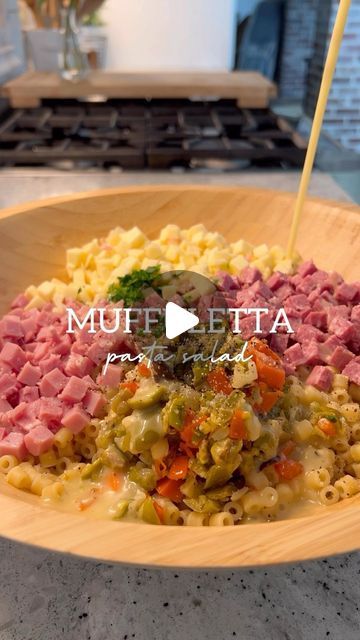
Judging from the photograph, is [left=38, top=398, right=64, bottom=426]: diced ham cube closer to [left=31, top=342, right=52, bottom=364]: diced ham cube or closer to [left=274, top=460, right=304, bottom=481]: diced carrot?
[left=31, top=342, right=52, bottom=364]: diced ham cube

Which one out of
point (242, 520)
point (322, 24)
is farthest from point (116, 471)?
point (322, 24)

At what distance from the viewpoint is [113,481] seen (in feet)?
2.74

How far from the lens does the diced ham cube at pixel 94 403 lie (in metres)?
0.92

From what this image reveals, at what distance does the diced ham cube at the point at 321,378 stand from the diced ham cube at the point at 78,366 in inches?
15.3

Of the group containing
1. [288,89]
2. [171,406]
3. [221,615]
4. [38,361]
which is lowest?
[288,89]

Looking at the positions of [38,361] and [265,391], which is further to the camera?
[38,361]

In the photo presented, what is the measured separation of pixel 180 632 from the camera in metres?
0.72

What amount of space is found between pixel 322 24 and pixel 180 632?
3908mm

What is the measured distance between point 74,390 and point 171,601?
→ 13.8 inches

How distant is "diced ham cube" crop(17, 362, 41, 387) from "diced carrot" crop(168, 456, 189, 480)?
32cm

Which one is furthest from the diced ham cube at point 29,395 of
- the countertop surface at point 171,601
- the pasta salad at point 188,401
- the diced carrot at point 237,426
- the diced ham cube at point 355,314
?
the diced ham cube at point 355,314

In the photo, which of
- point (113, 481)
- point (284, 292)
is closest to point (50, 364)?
point (113, 481)

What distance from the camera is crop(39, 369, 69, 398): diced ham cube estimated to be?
0.95 meters

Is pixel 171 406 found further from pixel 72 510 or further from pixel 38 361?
pixel 38 361
